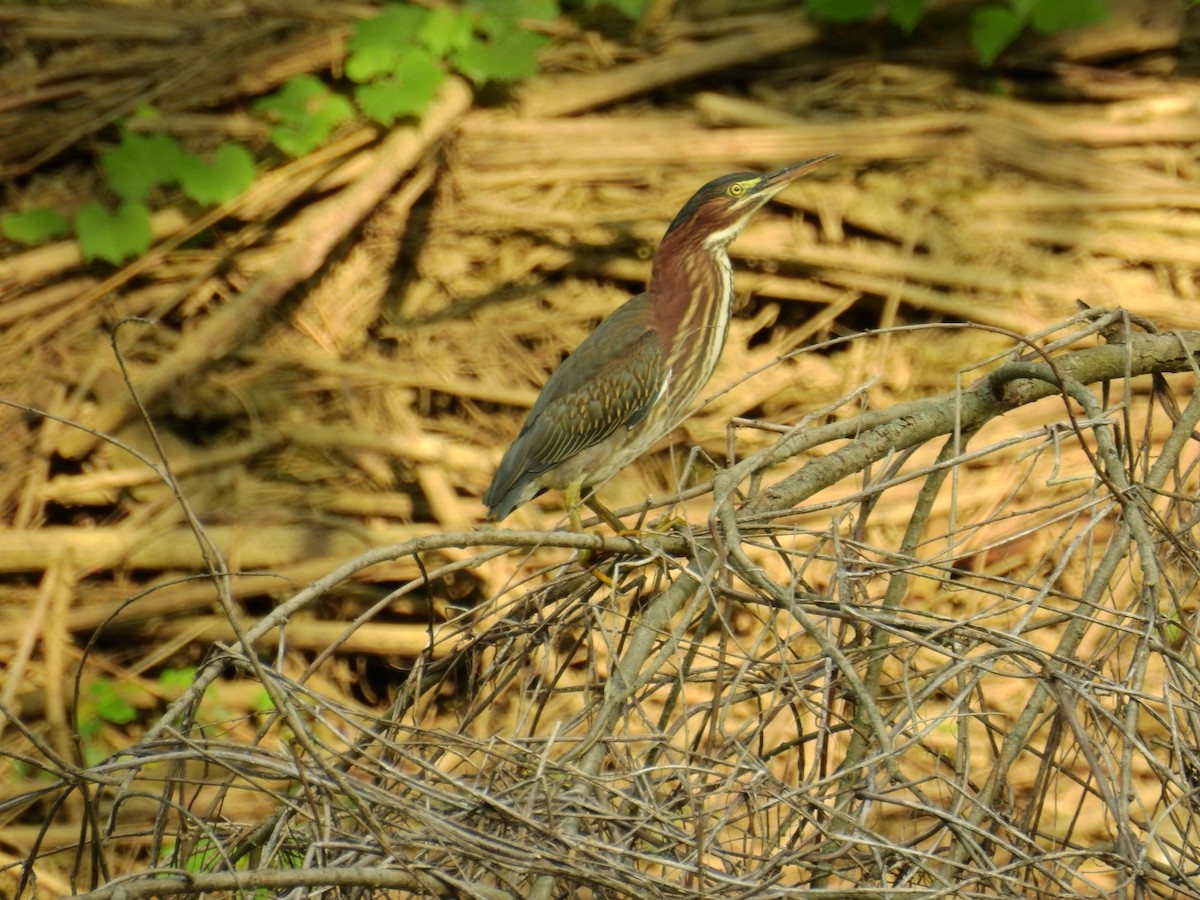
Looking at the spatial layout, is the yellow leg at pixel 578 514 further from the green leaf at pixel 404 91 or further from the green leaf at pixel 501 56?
the green leaf at pixel 501 56

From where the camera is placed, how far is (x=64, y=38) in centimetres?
596

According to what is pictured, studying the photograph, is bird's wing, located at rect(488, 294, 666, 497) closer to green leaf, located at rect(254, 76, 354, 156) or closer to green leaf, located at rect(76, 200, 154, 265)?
green leaf, located at rect(254, 76, 354, 156)

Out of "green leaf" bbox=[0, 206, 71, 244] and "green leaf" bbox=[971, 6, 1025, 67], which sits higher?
"green leaf" bbox=[971, 6, 1025, 67]

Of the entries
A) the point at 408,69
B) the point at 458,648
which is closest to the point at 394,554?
the point at 458,648

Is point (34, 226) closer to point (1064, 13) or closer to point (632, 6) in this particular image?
point (632, 6)

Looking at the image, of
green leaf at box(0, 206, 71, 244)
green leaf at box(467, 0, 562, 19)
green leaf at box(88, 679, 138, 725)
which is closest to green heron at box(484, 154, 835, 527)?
green leaf at box(88, 679, 138, 725)

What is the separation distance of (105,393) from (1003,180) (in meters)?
3.67

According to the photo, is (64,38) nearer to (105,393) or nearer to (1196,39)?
(105,393)

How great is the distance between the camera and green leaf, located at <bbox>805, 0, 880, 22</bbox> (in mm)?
5898

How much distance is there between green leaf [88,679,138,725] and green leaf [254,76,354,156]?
2.21 m

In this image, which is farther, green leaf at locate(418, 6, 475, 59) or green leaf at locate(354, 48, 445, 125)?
green leaf at locate(418, 6, 475, 59)

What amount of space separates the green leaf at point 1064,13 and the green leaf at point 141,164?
3.56 m

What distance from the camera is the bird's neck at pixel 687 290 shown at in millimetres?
4246

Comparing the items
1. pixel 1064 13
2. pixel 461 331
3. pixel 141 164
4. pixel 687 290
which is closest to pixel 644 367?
→ pixel 687 290
